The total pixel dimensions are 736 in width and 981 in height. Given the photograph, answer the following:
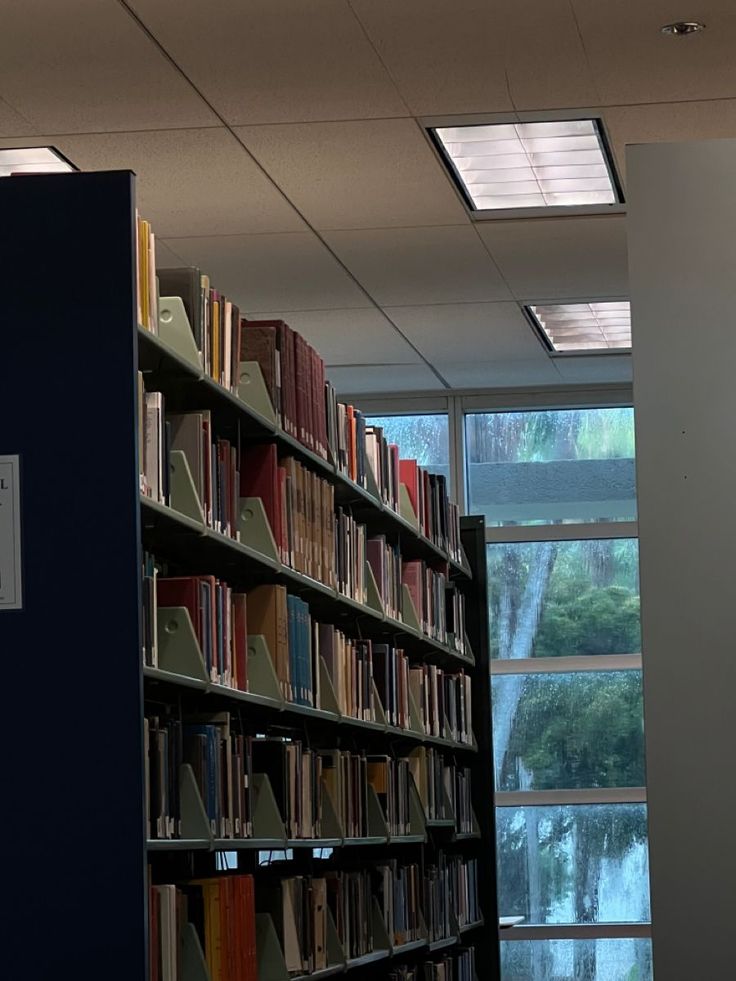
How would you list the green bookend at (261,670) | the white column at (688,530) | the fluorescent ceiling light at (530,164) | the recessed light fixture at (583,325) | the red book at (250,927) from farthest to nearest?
the recessed light fixture at (583,325) → the fluorescent ceiling light at (530,164) → the green bookend at (261,670) → the red book at (250,927) → the white column at (688,530)

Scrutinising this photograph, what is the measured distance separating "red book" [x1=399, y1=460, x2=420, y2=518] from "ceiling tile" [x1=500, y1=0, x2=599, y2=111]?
7.37 ft

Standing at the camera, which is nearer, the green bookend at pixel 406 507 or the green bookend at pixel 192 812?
the green bookend at pixel 192 812

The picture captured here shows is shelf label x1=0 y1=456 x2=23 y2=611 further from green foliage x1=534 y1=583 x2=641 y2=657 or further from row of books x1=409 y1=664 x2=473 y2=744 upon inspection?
green foliage x1=534 y1=583 x2=641 y2=657

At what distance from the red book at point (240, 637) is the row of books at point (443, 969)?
2473mm

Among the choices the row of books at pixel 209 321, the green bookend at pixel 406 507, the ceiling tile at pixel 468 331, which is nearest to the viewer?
the row of books at pixel 209 321

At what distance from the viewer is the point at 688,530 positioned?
252 centimetres

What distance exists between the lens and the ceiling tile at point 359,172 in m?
5.66

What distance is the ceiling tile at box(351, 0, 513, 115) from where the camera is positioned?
4.70 metres

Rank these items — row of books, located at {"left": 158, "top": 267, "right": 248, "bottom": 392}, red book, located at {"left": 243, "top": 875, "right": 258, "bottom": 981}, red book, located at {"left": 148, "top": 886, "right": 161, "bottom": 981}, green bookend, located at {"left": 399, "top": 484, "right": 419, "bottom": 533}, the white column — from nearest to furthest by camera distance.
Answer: the white column < red book, located at {"left": 148, "top": 886, "right": 161, "bottom": 981} < row of books, located at {"left": 158, "top": 267, "right": 248, "bottom": 392} < red book, located at {"left": 243, "top": 875, "right": 258, "bottom": 981} < green bookend, located at {"left": 399, "top": 484, "right": 419, "bottom": 533}

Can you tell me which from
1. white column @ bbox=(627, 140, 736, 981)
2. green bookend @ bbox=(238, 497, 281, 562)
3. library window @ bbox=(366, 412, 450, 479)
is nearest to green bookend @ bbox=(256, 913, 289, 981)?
green bookend @ bbox=(238, 497, 281, 562)

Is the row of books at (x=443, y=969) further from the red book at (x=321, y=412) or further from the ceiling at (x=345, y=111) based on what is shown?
the ceiling at (x=345, y=111)

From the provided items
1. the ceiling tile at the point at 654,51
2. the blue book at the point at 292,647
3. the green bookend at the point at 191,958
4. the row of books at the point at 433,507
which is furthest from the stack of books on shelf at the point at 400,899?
the ceiling tile at the point at 654,51

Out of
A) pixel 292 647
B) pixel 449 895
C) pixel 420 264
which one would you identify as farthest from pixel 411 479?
pixel 292 647

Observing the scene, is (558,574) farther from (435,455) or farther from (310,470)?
(310,470)
